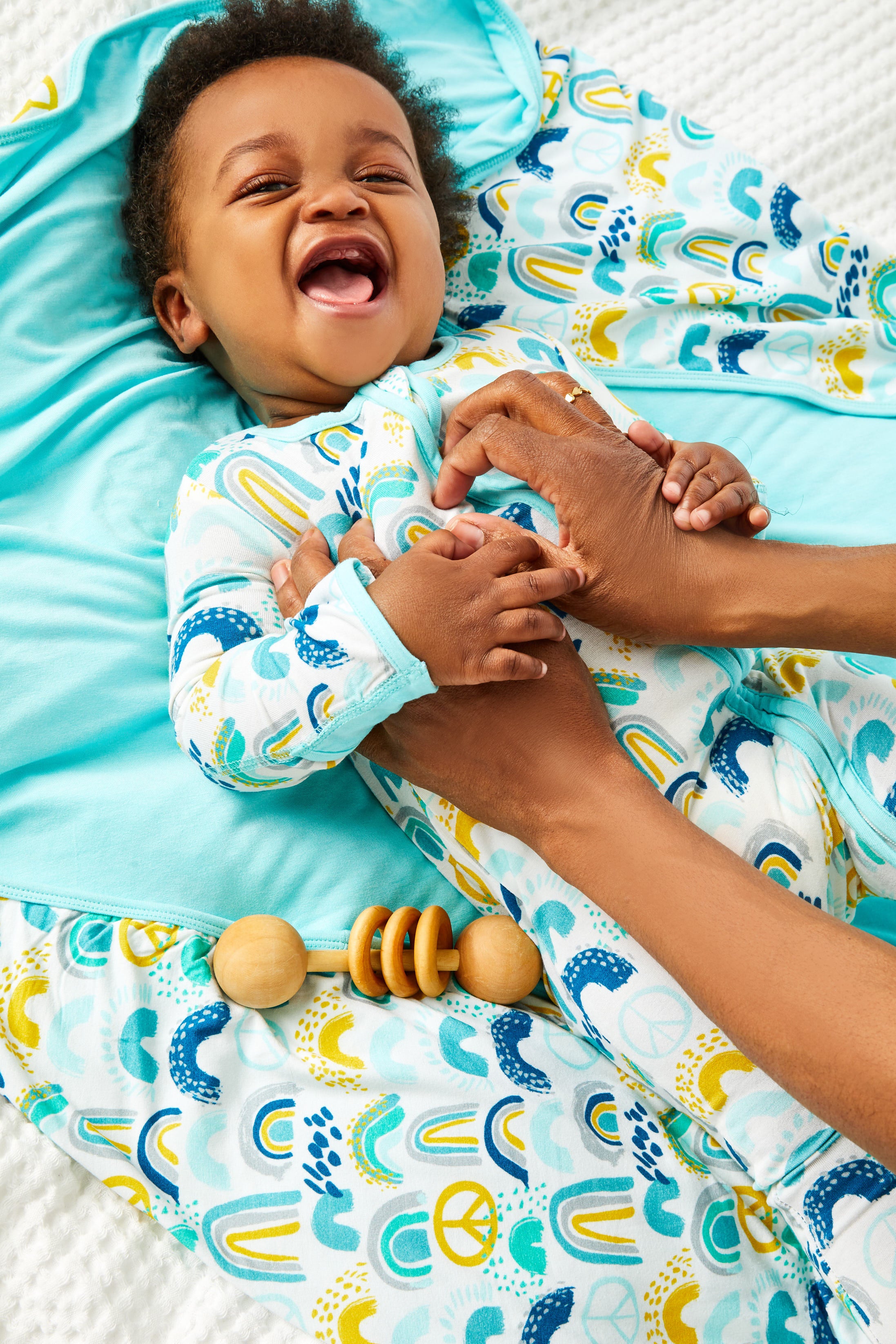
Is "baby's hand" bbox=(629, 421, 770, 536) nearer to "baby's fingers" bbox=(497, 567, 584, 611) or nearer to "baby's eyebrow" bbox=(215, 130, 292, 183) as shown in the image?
"baby's fingers" bbox=(497, 567, 584, 611)

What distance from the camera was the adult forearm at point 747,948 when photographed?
765 mm

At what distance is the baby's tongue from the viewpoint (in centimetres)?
122

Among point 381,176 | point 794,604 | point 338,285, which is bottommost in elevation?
point 794,604

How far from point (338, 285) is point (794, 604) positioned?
26.5 inches

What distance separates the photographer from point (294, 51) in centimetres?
136

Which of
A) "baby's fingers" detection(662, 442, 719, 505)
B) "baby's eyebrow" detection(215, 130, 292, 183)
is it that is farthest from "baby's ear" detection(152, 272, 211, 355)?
"baby's fingers" detection(662, 442, 719, 505)

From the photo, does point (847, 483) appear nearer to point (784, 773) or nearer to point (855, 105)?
point (784, 773)

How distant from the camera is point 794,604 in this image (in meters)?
1.04

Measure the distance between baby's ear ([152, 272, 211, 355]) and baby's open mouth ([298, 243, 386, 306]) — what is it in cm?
19

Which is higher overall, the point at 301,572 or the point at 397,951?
the point at 301,572

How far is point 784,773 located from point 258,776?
54 centimetres

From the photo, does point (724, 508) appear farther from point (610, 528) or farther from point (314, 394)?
point (314, 394)

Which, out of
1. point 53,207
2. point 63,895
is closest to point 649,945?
point 63,895

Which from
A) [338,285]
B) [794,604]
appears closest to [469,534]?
[794,604]
